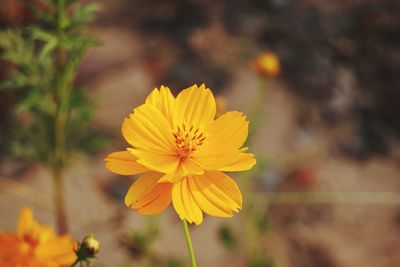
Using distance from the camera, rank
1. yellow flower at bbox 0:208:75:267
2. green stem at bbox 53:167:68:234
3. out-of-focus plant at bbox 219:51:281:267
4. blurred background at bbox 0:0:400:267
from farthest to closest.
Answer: blurred background at bbox 0:0:400:267
out-of-focus plant at bbox 219:51:281:267
green stem at bbox 53:167:68:234
yellow flower at bbox 0:208:75:267

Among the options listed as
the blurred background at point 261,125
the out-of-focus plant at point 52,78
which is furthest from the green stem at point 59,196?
the blurred background at point 261,125

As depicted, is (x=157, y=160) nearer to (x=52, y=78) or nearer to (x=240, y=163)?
(x=240, y=163)

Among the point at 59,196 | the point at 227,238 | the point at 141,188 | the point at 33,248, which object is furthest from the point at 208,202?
the point at 227,238

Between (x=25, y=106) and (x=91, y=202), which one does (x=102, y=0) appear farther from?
(x=25, y=106)

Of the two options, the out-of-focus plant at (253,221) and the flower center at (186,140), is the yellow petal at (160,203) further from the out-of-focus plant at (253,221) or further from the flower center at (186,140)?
the out-of-focus plant at (253,221)

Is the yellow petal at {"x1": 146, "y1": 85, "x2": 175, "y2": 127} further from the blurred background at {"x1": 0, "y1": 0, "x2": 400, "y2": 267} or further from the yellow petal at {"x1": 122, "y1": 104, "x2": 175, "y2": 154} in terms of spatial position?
the blurred background at {"x1": 0, "y1": 0, "x2": 400, "y2": 267}

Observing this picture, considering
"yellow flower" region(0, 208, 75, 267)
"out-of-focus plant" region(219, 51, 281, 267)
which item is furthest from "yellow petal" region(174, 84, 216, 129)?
"out-of-focus plant" region(219, 51, 281, 267)
